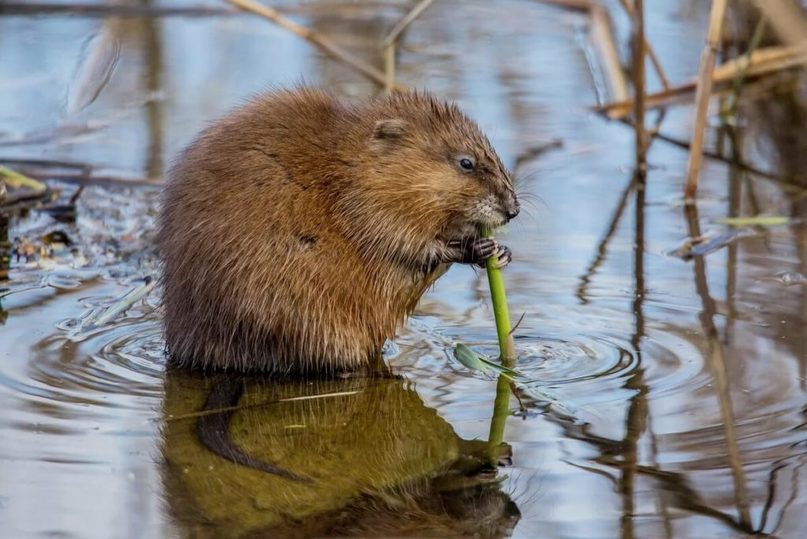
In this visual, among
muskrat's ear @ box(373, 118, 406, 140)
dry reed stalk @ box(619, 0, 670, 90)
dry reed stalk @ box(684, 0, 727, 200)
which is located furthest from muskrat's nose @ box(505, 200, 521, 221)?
dry reed stalk @ box(619, 0, 670, 90)

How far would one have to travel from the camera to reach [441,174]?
4.72 meters

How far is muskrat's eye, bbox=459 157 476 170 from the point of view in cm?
473

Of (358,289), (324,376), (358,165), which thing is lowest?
(324,376)

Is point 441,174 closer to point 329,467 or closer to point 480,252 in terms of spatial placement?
point 480,252

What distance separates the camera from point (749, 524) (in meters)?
3.36

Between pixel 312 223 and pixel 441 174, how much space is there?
0.51 metres

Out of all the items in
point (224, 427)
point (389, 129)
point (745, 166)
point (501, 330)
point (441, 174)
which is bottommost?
point (224, 427)

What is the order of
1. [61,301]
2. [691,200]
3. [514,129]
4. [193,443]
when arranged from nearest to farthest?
[193,443]
[61,301]
[691,200]
[514,129]

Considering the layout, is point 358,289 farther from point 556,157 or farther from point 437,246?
point 556,157

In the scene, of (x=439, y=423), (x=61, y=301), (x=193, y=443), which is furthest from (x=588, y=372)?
(x=61, y=301)

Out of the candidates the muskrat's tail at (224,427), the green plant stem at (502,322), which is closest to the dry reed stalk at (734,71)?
the green plant stem at (502,322)

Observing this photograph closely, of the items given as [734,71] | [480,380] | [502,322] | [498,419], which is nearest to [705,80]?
[734,71]

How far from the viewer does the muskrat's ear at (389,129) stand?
4.69 metres

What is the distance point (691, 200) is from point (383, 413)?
282cm
